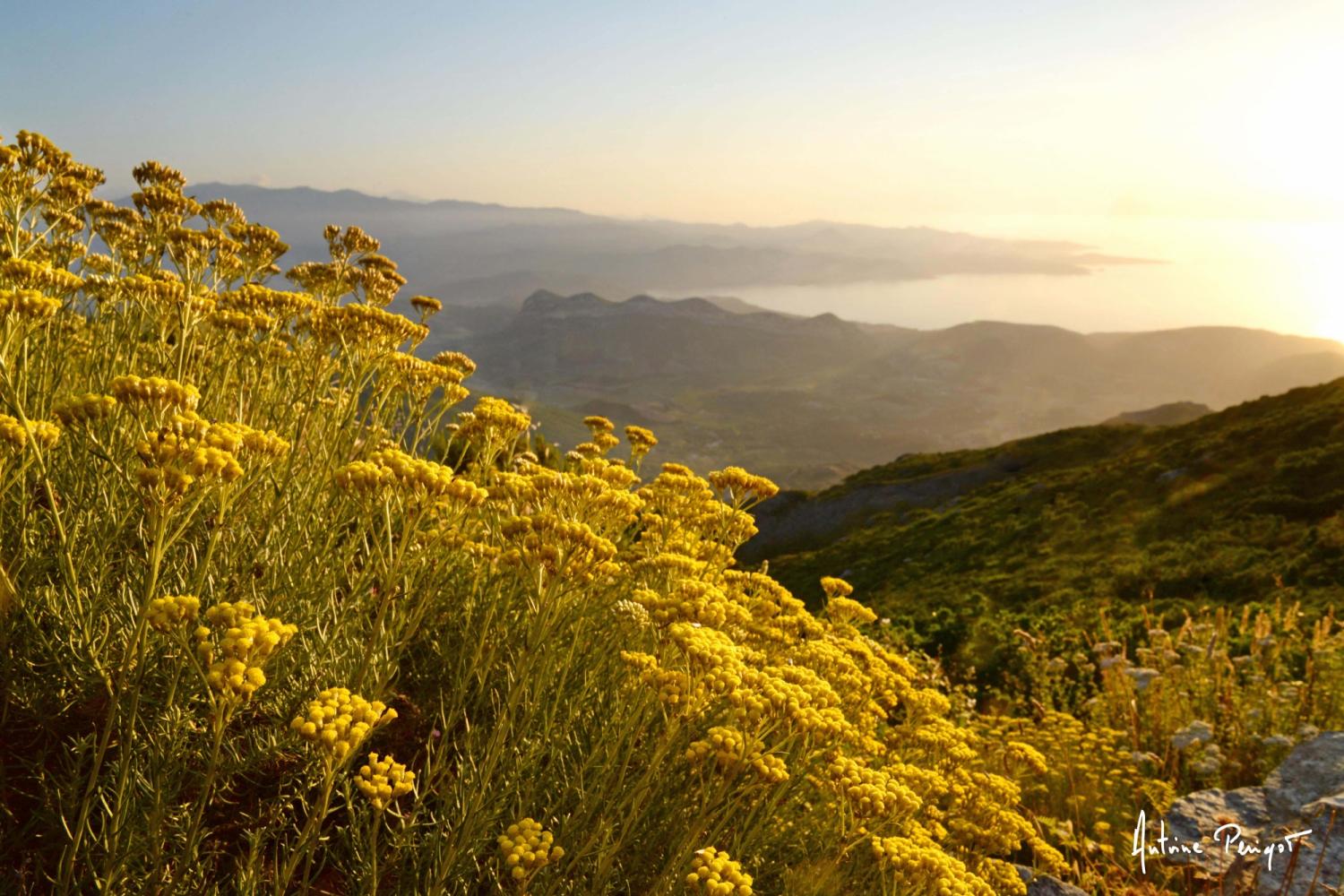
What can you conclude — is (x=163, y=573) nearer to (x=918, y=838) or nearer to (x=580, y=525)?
(x=580, y=525)

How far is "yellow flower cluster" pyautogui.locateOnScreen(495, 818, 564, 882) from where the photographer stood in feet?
8.54

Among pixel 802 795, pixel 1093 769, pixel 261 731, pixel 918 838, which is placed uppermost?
pixel 261 731

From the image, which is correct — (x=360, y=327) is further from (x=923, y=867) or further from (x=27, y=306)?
(x=923, y=867)

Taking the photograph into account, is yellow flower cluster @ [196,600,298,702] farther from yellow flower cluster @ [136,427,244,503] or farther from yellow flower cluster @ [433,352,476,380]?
yellow flower cluster @ [433,352,476,380]

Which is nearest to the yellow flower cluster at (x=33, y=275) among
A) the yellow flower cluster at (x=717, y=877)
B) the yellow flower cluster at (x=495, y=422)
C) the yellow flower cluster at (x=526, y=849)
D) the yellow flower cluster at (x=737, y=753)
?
the yellow flower cluster at (x=495, y=422)

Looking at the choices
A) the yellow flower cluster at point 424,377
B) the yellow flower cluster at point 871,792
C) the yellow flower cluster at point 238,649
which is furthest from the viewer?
the yellow flower cluster at point 424,377

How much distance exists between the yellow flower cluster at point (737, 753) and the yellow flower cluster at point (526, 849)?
0.65 metres

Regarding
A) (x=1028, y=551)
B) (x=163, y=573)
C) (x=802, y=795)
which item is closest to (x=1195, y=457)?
(x=1028, y=551)

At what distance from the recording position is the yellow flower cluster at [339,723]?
2178mm

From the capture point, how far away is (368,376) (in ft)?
14.8

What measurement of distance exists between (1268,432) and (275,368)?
170 ft
